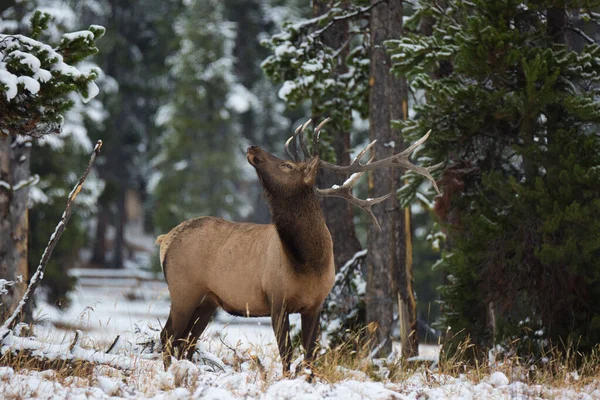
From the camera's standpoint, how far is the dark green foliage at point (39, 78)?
232 inches

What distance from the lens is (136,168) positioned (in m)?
36.2

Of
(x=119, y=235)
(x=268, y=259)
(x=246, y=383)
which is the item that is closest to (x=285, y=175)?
(x=268, y=259)

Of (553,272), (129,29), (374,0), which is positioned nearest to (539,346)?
(553,272)

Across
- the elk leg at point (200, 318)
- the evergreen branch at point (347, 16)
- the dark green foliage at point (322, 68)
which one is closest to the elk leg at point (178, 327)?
the elk leg at point (200, 318)

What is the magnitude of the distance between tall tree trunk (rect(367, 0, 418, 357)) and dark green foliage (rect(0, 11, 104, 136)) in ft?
14.0

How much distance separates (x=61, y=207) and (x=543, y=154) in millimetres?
11473

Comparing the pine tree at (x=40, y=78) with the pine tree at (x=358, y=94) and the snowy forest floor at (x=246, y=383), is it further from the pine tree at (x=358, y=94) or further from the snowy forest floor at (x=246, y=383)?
the pine tree at (x=358, y=94)

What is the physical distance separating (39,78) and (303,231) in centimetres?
246

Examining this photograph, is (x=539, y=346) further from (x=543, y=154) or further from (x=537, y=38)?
(x=537, y=38)

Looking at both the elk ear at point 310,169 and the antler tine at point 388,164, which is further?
the antler tine at point 388,164

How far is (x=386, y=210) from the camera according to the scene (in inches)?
372

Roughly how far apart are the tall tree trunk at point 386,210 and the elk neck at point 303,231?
9.53 feet

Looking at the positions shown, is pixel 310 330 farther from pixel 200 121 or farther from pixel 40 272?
pixel 200 121

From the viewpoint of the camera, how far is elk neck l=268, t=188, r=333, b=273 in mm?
6457
